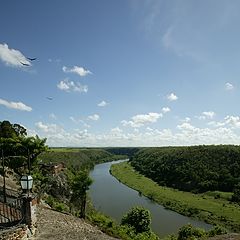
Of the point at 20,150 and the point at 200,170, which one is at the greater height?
the point at 20,150

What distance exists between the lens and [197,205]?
198 feet

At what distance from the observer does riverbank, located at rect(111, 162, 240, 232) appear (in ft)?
167

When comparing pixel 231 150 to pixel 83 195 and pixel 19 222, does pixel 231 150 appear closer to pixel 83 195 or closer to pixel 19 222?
pixel 83 195

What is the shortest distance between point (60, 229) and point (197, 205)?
4574 cm

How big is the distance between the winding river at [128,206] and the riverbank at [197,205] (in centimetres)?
170

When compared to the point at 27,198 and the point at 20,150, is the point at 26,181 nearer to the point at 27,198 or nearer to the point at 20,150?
the point at 27,198

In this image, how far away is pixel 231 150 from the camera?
88812mm

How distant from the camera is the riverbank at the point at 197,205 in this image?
51.0 meters

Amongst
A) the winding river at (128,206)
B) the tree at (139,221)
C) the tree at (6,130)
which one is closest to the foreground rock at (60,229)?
the tree at (139,221)

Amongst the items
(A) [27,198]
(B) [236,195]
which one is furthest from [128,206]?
(A) [27,198]

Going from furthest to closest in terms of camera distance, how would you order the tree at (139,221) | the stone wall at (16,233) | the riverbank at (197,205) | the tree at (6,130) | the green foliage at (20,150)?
the riverbank at (197,205), the tree at (6,130), the tree at (139,221), the green foliage at (20,150), the stone wall at (16,233)

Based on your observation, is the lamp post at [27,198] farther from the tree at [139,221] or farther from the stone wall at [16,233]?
the tree at [139,221]

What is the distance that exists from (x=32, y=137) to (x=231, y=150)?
68.5 meters

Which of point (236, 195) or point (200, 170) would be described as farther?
point (200, 170)
